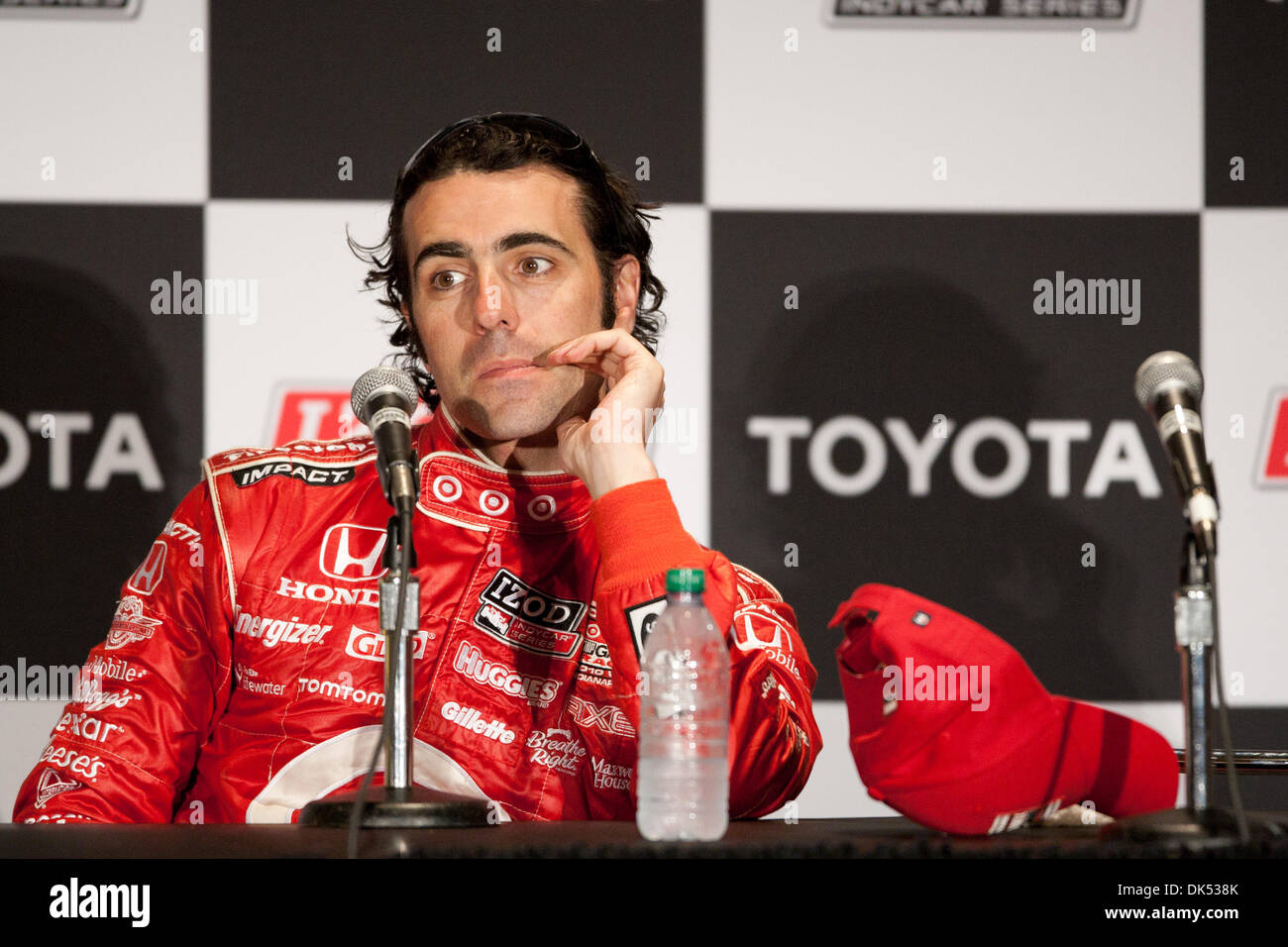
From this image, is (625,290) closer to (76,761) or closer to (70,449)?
(70,449)

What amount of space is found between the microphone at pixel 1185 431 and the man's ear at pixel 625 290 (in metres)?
1.05

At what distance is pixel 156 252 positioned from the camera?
7.65 feet

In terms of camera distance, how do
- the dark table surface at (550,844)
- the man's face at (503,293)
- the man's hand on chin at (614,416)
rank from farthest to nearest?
1. the man's face at (503,293)
2. the man's hand on chin at (614,416)
3. the dark table surface at (550,844)

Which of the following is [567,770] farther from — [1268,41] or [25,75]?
[1268,41]

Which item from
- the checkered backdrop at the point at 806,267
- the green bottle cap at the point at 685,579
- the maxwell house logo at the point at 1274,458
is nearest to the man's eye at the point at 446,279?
the checkered backdrop at the point at 806,267

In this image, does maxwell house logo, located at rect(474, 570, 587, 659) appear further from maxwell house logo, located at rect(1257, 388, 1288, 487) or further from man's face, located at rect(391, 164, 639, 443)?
maxwell house logo, located at rect(1257, 388, 1288, 487)

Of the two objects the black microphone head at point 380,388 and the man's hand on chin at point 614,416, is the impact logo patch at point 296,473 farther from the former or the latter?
the black microphone head at point 380,388

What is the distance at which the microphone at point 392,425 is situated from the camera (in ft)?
4.35

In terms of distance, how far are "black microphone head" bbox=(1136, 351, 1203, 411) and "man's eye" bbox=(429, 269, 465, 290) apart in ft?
3.58

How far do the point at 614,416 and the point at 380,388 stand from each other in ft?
1.32


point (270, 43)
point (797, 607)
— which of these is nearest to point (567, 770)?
point (797, 607)

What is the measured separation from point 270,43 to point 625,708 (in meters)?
1.46

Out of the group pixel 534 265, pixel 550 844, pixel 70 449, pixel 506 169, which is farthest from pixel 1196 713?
pixel 70 449

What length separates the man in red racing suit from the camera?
180 centimetres
